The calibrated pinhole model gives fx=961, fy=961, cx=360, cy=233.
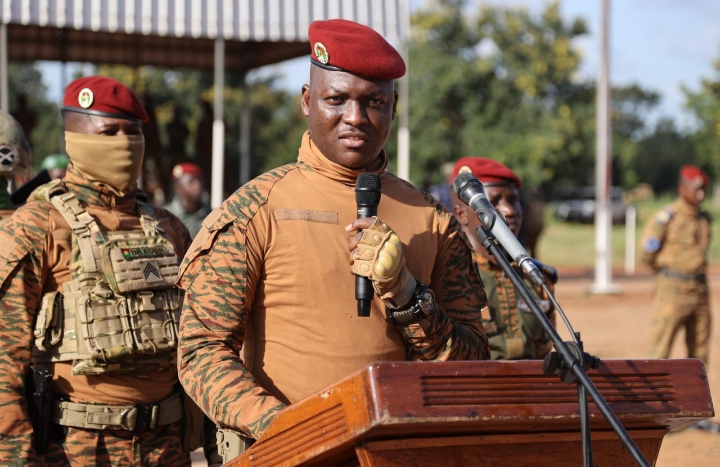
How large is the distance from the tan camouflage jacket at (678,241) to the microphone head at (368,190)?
8052 millimetres

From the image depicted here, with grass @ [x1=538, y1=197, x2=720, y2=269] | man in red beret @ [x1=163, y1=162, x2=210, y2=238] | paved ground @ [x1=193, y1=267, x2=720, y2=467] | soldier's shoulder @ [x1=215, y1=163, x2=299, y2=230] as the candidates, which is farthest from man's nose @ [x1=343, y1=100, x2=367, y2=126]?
grass @ [x1=538, y1=197, x2=720, y2=269]

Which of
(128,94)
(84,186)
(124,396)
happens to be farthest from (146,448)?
(128,94)

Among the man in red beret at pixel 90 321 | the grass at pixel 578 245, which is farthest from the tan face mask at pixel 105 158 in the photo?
the grass at pixel 578 245

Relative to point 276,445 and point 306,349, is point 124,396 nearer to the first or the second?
point 306,349

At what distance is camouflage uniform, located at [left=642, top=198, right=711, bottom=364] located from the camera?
989 cm

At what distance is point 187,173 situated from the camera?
10.1 meters

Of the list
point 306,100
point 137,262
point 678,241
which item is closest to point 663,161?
point 678,241

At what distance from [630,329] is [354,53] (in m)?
14.5

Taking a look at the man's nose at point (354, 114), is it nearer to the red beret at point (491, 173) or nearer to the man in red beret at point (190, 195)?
the red beret at point (491, 173)

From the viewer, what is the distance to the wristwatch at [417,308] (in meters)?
2.58

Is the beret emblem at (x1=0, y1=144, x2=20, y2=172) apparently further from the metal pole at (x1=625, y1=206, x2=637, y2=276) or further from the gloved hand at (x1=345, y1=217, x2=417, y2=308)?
the metal pole at (x1=625, y1=206, x2=637, y2=276)

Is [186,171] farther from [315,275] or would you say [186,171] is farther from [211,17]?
[315,275]

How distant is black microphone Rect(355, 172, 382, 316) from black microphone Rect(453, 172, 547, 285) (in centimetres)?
21

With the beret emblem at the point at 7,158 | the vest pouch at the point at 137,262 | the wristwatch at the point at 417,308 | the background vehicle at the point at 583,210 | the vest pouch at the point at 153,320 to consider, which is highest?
the beret emblem at the point at 7,158
